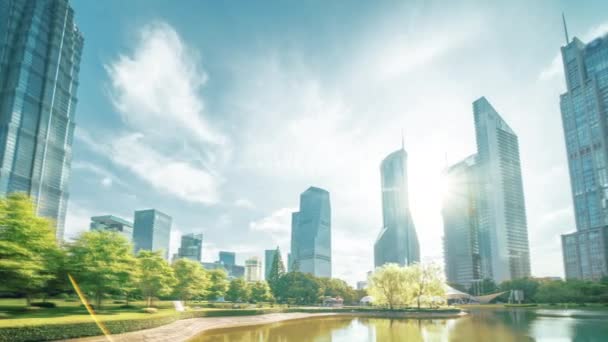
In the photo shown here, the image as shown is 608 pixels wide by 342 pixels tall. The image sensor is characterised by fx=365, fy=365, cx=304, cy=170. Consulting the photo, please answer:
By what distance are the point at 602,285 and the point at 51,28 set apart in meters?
240

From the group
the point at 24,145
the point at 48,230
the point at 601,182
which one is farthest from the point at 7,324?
the point at 601,182

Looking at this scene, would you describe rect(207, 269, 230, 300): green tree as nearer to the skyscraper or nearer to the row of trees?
the row of trees

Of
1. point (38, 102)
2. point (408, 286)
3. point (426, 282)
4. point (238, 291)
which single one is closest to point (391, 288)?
point (408, 286)

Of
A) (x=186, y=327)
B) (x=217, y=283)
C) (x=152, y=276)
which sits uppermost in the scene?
(x=152, y=276)

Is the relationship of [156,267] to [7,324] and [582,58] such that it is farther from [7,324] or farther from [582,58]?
[582,58]

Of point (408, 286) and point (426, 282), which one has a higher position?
point (426, 282)

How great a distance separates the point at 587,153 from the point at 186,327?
19225 centimetres

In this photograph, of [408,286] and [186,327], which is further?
[408,286]

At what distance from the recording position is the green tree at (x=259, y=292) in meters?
92.8

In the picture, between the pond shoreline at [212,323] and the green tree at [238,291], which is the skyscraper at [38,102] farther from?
the pond shoreline at [212,323]

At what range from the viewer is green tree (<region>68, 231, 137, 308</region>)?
3822 cm

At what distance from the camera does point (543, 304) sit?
99625 millimetres

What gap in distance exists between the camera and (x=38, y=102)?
164125 mm

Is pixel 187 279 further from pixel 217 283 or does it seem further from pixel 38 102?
pixel 38 102
